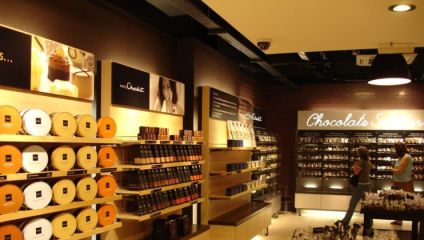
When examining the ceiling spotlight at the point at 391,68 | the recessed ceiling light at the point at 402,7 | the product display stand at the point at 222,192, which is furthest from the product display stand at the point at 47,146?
the ceiling spotlight at the point at 391,68

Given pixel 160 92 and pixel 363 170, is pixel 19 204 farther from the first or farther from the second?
pixel 363 170

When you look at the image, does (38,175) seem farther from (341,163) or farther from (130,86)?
(341,163)

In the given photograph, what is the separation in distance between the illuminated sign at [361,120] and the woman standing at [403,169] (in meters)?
2.23

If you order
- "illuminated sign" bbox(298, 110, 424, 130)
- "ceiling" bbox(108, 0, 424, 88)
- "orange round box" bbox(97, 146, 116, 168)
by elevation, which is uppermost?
"ceiling" bbox(108, 0, 424, 88)

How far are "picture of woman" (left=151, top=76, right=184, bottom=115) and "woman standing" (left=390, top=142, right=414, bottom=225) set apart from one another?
4718 mm

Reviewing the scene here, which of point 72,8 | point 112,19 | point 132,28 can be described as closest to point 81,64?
point 72,8

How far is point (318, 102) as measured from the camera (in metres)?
11.7

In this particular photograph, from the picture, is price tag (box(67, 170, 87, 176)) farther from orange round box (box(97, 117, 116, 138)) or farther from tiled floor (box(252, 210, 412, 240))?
tiled floor (box(252, 210, 412, 240))

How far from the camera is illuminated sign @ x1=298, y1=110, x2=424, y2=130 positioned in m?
10.4

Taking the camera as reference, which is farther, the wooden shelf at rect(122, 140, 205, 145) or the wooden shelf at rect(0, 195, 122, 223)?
the wooden shelf at rect(122, 140, 205, 145)

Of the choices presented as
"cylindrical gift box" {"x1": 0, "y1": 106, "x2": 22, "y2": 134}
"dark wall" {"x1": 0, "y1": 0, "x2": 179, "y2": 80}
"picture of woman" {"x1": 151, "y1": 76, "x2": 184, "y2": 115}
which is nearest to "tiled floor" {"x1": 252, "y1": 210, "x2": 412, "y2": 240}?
"picture of woman" {"x1": 151, "y1": 76, "x2": 184, "y2": 115}

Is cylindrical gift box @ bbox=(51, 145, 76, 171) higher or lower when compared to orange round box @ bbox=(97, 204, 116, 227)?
higher

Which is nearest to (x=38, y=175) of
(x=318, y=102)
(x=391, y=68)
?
(x=391, y=68)

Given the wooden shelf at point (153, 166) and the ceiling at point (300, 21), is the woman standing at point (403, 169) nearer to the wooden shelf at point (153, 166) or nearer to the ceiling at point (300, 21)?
the ceiling at point (300, 21)
